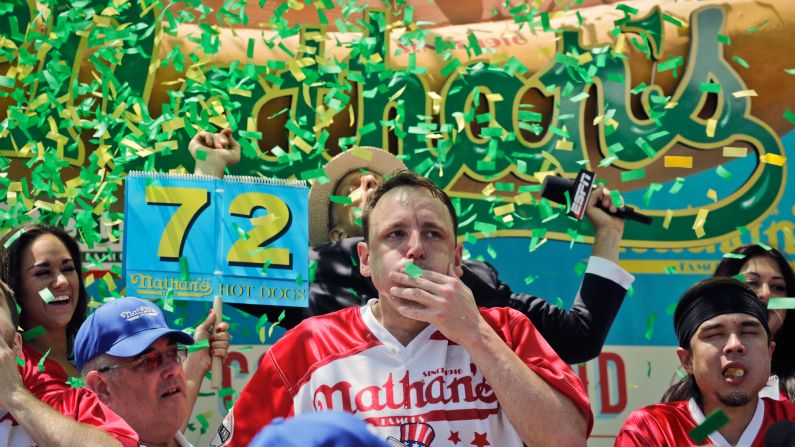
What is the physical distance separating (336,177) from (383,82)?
64cm

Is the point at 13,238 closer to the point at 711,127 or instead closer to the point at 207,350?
the point at 207,350

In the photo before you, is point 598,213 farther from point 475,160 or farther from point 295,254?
point 295,254

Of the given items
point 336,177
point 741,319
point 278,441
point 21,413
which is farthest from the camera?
point 336,177

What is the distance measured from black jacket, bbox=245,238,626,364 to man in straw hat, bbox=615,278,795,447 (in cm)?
57

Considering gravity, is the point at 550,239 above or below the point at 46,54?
below

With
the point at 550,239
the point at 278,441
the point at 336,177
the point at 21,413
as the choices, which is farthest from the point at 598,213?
the point at 278,441

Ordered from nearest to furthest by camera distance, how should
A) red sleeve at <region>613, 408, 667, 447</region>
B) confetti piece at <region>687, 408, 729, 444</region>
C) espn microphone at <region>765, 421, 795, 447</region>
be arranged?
1. espn microphone at <region>765, 421, 795, 447</region>
2. confetti piece at <region>687, 408, 729, 444</region>
3. red sleeve at <region>613, 408, 667, 447</region>

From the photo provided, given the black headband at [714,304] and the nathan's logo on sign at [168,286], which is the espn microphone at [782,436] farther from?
the nathan's logo on sign at [168,286]

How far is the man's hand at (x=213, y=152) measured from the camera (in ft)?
14.1

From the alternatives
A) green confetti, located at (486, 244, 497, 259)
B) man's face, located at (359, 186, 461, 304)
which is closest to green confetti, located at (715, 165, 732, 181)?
green confetti, located at (486, 244, 497, 259)

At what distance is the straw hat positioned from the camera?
15.0 feet

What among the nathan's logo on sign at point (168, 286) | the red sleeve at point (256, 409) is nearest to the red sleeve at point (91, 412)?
the red sleeve at point (256, 409)

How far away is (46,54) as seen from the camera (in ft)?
15.4

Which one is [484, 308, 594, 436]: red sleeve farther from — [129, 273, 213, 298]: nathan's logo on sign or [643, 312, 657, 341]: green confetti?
[643, 312, 657, 341]: green confetti
